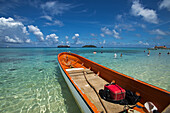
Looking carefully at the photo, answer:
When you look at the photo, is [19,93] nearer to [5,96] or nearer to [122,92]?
[5,96]

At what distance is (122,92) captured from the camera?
10.8 feet

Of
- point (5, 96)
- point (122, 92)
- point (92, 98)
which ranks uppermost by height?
point (122, 92)

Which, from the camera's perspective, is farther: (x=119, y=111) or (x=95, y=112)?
(x=119, y=111)

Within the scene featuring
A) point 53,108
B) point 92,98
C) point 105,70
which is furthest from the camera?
point 105,70

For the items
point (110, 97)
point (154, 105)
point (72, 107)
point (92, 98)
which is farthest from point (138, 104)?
point (72, 107)

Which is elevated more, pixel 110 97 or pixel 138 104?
pixel 110 97

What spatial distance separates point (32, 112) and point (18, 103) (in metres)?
1.19

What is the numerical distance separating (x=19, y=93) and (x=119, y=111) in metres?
5.67

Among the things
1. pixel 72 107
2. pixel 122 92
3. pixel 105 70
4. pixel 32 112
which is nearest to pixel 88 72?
pixel 105 70

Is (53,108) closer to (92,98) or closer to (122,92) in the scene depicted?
(92,98)

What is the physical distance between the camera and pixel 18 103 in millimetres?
4379

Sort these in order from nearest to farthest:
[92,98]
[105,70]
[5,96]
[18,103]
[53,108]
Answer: [92,98] → [53,108] → [18,103] → [5,96] → [105,70]

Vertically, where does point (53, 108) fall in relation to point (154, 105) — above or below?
below

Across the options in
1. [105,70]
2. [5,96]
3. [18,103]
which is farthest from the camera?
[105,70]
